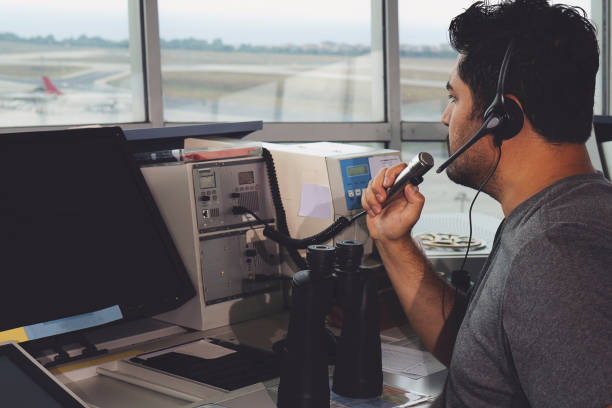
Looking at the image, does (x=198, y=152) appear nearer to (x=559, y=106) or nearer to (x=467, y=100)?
(x=467, y=100)

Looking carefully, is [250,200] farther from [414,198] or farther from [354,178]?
[414,198]

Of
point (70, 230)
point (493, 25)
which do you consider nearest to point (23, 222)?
point (70, 230)

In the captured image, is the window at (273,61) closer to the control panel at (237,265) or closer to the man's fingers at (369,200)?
the control panel at (237,265)

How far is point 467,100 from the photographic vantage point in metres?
1.27

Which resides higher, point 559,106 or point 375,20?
point 375,20

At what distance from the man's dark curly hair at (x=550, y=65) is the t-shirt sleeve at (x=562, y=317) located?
26 centimetres

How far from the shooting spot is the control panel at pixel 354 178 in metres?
1.80

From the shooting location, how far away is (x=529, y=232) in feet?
3.31

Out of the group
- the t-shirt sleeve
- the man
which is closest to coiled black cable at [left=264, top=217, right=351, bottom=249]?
the man

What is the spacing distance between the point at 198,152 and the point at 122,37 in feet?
6.82

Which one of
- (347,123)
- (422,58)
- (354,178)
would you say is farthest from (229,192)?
Result: (422,58)

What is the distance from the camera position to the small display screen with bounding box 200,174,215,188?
5.52ft

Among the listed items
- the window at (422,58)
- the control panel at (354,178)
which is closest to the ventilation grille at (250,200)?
the control panel at (354,178)

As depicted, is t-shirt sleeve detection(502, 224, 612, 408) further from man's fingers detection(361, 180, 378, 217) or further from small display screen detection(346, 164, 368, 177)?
small display screen detection(346, 164, 368, 177)
